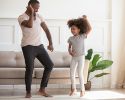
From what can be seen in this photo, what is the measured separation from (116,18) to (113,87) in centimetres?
131

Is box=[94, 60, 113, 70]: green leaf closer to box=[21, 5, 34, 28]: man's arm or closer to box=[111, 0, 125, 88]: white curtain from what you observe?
box=[111, 0, 125, 88]: white curtain

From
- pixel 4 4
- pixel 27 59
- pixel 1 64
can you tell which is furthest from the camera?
pixel 4 4

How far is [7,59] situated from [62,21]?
4.25 feet

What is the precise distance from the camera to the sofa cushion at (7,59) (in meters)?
4.85

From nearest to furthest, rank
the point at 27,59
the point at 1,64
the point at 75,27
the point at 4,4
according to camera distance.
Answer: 1. the point at 27,59
2. the point at 75,27
3. the point at 1,64
4. the point at 4,4

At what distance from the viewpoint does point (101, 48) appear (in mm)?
5602

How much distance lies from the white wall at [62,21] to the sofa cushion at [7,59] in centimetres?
36

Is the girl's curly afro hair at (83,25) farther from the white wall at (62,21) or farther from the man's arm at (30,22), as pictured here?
the white wall at (62,21)

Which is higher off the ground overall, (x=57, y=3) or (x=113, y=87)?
(x=57, y=3)

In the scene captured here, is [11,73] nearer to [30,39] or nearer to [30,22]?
[30,39]

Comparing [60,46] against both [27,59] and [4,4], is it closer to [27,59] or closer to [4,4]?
[4,4]

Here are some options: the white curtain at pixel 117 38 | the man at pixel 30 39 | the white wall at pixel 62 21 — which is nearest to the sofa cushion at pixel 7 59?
the white wall at pixel 62 21

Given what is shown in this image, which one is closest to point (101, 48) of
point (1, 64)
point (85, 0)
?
point (85, 0)

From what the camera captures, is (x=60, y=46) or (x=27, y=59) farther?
(x=60, y=46)
